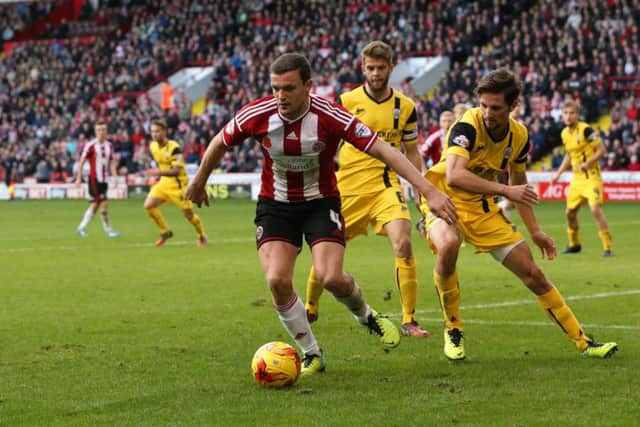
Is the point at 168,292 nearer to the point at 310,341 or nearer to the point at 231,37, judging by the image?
the point at 310,341

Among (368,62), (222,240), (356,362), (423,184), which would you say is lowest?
(222,240)

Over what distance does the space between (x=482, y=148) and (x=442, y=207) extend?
1533 millimetres

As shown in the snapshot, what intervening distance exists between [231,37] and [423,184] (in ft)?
143

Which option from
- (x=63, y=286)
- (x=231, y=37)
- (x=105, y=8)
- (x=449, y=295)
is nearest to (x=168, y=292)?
(x=63, y=286)

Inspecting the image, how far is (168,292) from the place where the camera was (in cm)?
1290

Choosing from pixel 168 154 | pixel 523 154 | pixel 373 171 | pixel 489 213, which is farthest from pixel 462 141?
pixel 168 154

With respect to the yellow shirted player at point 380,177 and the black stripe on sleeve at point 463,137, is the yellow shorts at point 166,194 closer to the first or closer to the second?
the yellow shirted player at point 380,177

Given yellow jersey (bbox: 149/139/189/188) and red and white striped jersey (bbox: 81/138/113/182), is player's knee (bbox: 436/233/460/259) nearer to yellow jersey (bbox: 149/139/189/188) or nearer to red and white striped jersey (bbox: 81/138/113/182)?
yellow jersey (bbox: 149/139/189/188)

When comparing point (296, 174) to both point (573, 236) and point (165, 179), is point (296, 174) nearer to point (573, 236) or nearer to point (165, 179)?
point (573, 236)

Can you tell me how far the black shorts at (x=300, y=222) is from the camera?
305 inches

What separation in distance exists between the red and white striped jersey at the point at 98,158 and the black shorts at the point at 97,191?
5.5 inches

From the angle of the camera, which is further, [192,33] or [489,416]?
[192,33]

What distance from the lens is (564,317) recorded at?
26.7 ft

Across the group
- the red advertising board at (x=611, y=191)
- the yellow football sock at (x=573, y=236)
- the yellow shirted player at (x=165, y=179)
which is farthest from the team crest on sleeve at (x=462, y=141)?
the red advertising board at (x=611, y=191)
